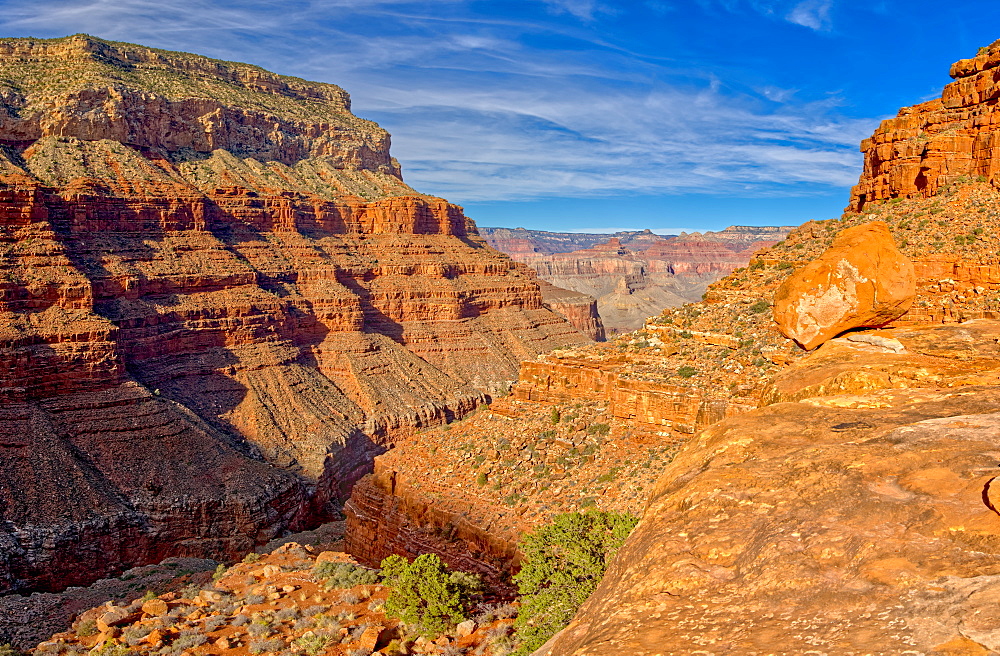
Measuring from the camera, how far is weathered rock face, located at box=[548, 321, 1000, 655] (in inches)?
207

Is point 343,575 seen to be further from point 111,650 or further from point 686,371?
point 686,371

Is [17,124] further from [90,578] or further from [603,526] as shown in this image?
[603,526]

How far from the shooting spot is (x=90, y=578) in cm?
4181

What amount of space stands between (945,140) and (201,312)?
62.6 meters

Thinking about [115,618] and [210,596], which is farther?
[210,596]

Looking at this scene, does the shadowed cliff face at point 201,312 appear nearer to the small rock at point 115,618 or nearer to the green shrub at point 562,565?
the small rock at point 115,618

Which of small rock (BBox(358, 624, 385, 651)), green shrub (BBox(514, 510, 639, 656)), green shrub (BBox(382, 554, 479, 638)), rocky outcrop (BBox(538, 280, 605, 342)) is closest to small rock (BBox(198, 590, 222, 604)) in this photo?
green shrub (BBox(382, 554, 479, 638))

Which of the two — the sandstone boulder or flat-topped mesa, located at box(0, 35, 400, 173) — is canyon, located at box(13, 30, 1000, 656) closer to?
the sandstone boulder

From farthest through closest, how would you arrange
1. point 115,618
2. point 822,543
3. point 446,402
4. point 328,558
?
point 446,402 → point 328,558 → point 115,618 → point 822,543

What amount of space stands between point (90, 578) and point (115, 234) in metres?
40.9

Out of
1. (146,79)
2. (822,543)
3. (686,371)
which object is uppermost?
(146,79)

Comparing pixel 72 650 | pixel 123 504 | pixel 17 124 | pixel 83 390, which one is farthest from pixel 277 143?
pixel 72 650

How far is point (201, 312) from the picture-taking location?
224ft

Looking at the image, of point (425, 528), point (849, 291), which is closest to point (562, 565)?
point (425, 528)
